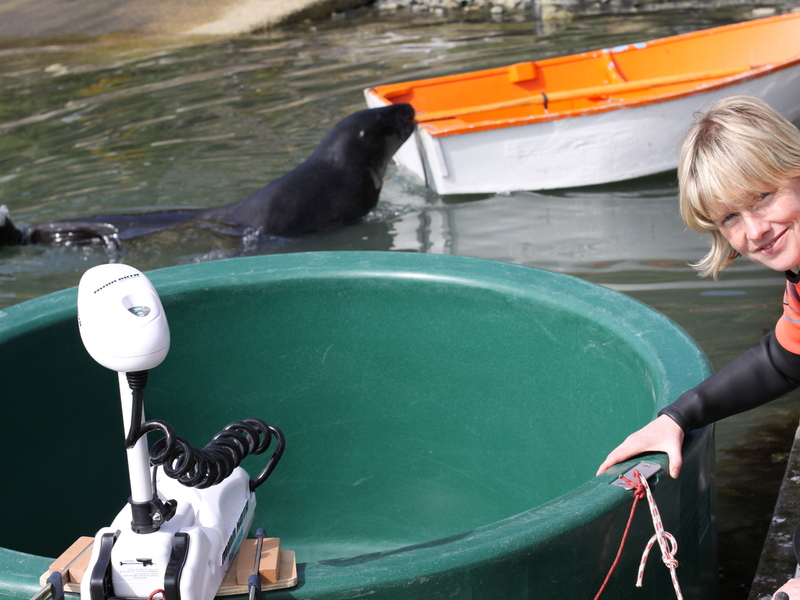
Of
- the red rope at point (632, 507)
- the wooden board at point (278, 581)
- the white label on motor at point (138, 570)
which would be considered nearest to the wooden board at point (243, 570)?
the wooden board at point (278, 581)

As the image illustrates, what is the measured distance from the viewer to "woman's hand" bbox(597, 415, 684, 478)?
183 cm

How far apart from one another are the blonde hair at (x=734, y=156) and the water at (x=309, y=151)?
145cm

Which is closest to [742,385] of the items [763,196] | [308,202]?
[763,196]

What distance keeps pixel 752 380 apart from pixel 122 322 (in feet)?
4.74

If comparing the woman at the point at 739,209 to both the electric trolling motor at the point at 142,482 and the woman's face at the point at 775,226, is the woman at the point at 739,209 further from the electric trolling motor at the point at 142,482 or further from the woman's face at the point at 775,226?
the electric trolling motor at the point at 142,482

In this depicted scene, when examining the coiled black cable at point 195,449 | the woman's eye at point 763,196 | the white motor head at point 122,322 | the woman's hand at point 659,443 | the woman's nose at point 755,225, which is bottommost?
the woman's hand at point 659,443

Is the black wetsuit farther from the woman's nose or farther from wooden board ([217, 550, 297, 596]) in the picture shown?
wooden board ([217, 550, 297, 596])

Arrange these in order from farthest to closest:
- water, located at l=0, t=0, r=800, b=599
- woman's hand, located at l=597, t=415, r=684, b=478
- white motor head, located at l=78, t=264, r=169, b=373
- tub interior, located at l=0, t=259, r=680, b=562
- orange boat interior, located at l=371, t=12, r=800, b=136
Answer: orange boat interior, located at l=371, t=12, r=800, b=136, water, located at l=0, t=0, r=800, b=599, tub interior, located at l=0, t=259, r=680, b=562, woman's hand, located at l=597, t=415, r=684, b=478, white motor head, located at l=78, t=264, r=169, b=373

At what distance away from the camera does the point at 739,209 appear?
1948mm

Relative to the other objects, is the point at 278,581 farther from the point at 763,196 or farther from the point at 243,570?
the point at 763,196

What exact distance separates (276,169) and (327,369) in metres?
5.43

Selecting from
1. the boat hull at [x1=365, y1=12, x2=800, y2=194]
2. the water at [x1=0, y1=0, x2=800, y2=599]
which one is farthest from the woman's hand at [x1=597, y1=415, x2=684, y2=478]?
the boat hull at [x1=365, y1=12, x2=800, y2=194]

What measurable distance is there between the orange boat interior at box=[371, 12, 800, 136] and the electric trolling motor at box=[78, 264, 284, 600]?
6582mm

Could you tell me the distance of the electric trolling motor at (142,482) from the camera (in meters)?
1.41
